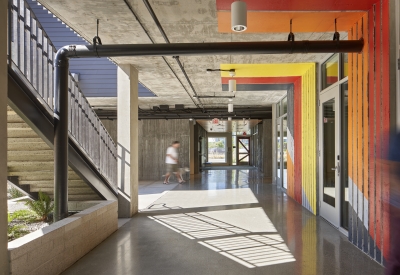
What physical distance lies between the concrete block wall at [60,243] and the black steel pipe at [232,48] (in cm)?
236

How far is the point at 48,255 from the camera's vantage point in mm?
3246

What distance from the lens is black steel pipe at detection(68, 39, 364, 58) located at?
13.9ft

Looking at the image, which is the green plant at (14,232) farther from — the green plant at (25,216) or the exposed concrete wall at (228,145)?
the exposed concrete wall at (228,145)

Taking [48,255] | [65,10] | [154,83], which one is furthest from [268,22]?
[154,83]

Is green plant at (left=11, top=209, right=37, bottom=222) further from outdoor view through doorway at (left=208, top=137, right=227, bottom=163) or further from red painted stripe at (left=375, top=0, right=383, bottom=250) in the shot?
outdoor view through doorway at (left=208, top=137, right=227, bottom=163)

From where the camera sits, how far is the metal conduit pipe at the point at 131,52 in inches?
164

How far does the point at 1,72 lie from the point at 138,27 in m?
2.58

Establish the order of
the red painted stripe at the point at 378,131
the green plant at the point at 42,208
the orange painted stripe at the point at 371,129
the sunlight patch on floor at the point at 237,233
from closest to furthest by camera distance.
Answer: the red painted stripe at the point at 378,131
the orange painted stripe at the point at 371,129
the sunlight patch on floor at the point at 237,233
the green plant at the point at 42,208

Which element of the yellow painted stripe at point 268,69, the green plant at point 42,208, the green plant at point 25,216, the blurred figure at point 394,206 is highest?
the yellow painted stripe at point 268,69

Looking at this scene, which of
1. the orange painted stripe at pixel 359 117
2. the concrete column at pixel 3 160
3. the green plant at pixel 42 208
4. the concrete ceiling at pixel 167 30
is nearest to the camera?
the concrete column at pixel 3 160

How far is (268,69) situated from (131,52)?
382cm

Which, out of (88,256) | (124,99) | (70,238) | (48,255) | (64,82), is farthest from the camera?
(124,99)

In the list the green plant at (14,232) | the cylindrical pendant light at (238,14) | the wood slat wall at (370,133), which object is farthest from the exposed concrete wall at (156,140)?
the cylindrical pendant light at (238,14)

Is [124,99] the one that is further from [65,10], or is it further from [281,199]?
[281,199]
